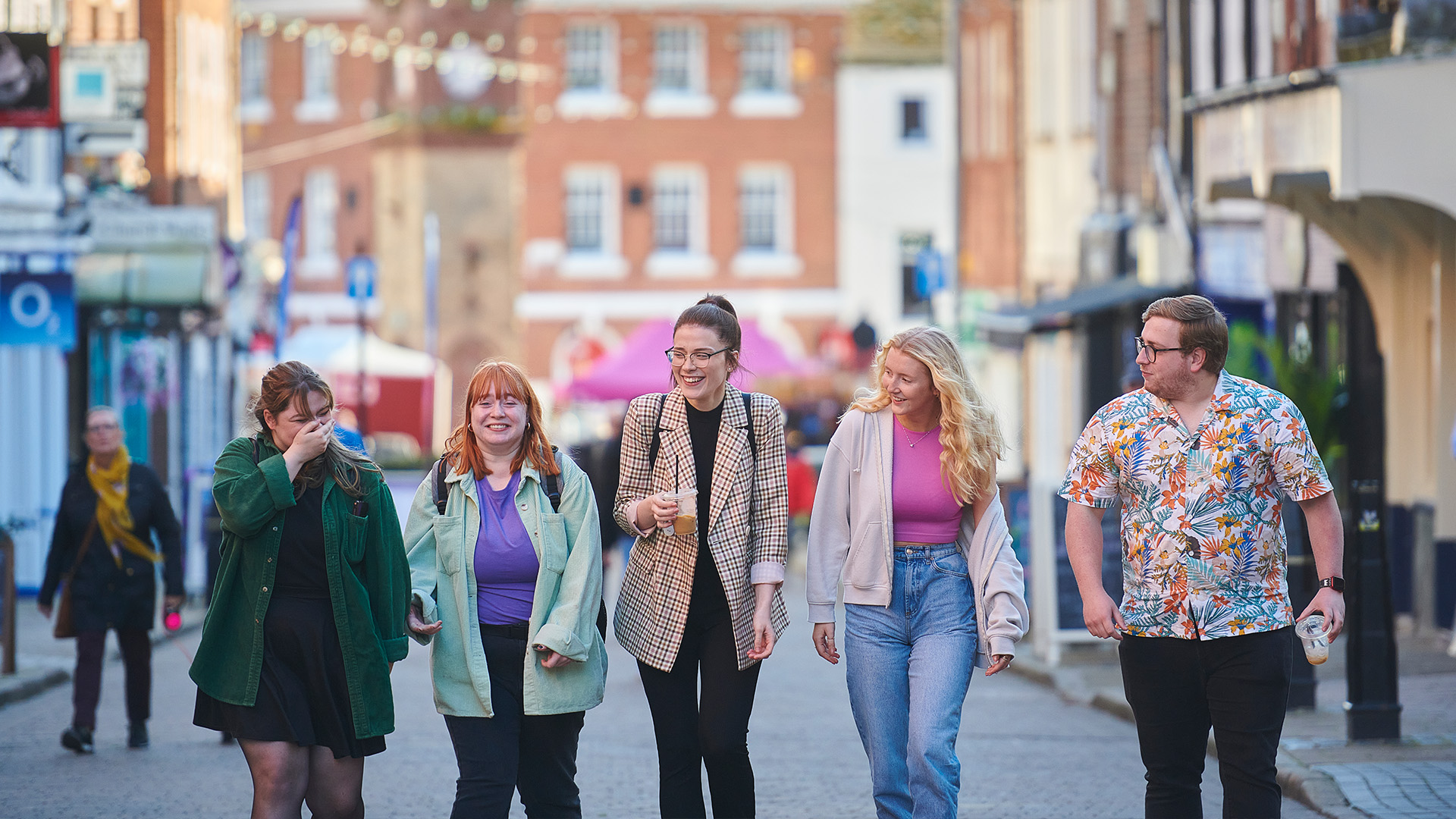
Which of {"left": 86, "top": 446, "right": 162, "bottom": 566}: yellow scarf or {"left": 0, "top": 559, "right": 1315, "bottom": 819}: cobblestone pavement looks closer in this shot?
{"left": 0, "top": 559, "right": 1315, "bottom": 819}: cobblestone pavement

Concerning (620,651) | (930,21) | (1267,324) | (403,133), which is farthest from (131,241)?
(930,21)

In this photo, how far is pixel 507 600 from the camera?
624cm

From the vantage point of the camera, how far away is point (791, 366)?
108ft

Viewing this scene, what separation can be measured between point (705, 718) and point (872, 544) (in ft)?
2.59

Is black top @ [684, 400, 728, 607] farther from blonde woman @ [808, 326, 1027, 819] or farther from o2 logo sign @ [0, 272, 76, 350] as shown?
o2 logo sign @ [0, 272, 76, 350]

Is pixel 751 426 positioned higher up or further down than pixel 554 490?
higher up

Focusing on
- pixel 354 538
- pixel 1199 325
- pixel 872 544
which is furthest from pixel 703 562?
pixel 1199 325

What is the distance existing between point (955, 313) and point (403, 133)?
948 inches

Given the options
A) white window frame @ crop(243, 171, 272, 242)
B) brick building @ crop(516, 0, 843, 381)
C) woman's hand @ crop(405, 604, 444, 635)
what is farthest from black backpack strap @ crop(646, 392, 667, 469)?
white window frame @ crop(243, 171, 272, 242)

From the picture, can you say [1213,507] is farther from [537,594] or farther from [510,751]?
[510,751]

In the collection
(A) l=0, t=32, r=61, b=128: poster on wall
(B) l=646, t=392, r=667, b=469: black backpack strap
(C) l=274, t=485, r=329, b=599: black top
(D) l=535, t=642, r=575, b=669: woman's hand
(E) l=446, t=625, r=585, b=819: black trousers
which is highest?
(A) l=0, t=32, r=61, b=128: poster on wall

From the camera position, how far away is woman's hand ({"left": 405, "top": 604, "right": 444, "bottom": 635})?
6152mm

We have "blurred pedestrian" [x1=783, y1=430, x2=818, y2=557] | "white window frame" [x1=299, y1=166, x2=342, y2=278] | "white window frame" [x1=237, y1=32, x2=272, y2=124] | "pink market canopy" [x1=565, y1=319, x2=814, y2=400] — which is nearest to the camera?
"blurred pedestrian" [x1=783, y1=430, x2=818, y2=557]

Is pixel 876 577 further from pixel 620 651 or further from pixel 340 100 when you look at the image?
pixel 340 100
